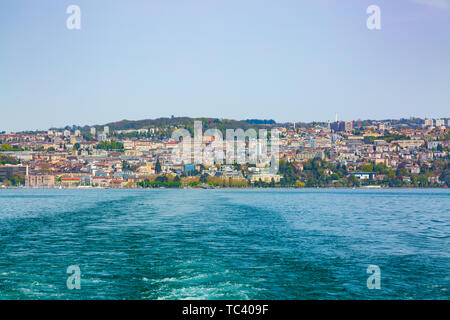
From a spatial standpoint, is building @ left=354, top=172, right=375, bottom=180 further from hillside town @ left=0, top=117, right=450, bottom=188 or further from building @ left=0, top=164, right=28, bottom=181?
building @ left=0, top=164, right=28, bottom=181

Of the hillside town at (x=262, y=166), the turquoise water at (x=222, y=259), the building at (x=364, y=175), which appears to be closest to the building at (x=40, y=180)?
the hillside town at (x=262, y=166)

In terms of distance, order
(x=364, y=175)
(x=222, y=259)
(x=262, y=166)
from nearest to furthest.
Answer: (x=222, y=259) < (x=364, y=175) < (x=262, y=166)

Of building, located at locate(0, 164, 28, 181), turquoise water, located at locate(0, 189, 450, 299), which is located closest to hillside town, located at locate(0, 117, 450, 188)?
building, located at locate(0, 164, 28, 181)

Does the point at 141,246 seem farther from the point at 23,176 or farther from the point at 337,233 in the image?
the point at 23,176

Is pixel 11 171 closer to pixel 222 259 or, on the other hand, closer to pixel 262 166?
pixel 262 166

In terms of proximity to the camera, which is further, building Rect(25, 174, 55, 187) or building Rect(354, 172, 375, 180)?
building Rect(25, 174, 55, 187)

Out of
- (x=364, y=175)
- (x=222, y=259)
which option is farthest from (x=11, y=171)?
(x=222, y=259)
